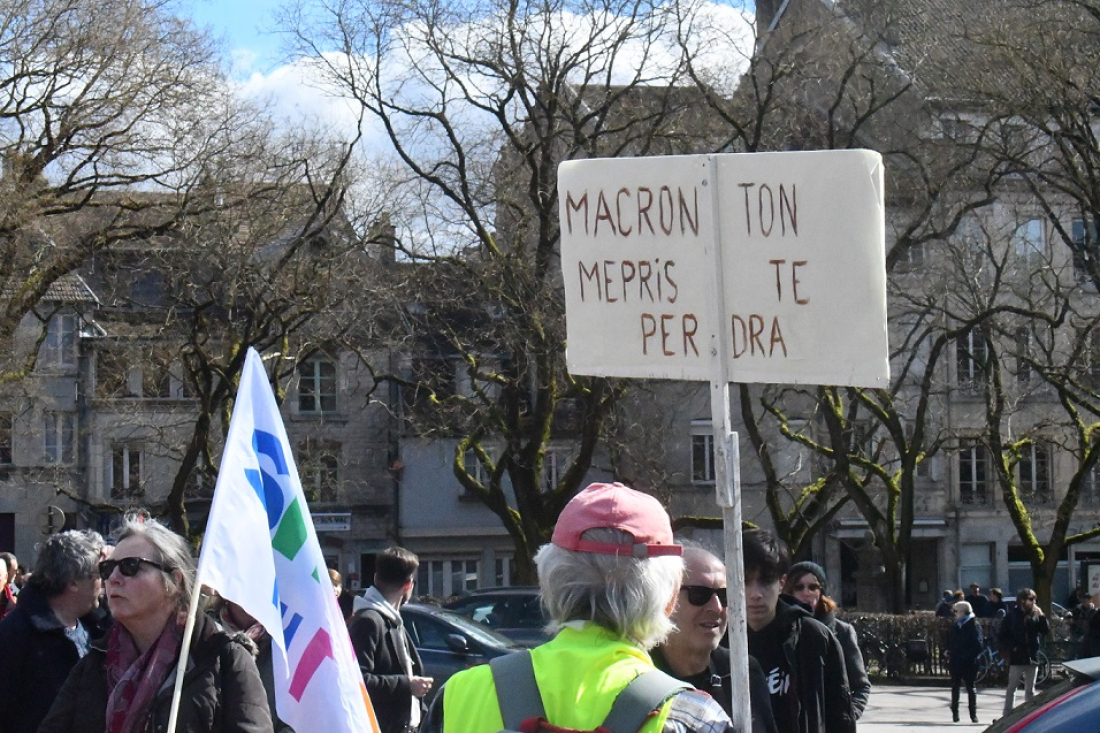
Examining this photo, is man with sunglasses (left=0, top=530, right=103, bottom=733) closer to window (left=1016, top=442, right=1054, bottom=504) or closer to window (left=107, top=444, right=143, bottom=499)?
window (left=1016, top=442, right=1054, bottom=504)

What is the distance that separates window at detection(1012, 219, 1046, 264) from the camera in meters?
26.5

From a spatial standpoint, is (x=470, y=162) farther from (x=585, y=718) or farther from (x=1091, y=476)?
(x=1091, y=476)

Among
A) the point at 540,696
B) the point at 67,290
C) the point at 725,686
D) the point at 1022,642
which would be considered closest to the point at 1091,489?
the point at 1022,642

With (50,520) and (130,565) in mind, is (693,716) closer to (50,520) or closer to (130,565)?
(130,565)

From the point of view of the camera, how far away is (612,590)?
2707 millimetres

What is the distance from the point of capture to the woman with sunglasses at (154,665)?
390 cm

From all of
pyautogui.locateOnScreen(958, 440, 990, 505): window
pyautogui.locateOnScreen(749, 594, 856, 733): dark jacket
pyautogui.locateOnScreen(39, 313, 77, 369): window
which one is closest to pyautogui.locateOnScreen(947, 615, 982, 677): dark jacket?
pyautogui.locateOnScreen(749, 594, 856, 733): dark jacket

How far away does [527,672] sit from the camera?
2.55 meters

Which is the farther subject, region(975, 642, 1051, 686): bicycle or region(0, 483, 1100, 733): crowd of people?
region(975, 642, 1051, 686): bicycle

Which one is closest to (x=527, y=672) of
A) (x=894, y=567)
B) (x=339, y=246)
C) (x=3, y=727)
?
(x=3, y=727)

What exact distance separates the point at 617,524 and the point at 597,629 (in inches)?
8.0

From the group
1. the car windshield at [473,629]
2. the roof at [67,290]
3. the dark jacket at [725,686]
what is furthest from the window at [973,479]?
the dark jacket at [725,686]

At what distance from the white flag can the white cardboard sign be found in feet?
3.98

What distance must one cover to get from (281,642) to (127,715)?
0.55m
